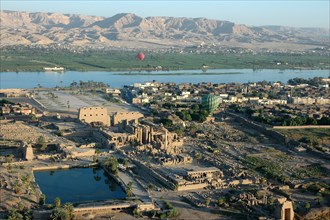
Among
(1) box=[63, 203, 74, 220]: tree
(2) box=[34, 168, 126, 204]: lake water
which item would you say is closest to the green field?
(2) box=[34, 168, 126, 204]: lake water

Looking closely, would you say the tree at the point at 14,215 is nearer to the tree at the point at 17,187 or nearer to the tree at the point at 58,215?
the tree at the point at 58,215

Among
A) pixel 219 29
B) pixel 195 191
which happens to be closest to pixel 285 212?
pixel 195 191

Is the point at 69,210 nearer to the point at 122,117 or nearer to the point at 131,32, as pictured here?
the point at 122,117

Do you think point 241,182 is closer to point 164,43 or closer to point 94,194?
point 94,194

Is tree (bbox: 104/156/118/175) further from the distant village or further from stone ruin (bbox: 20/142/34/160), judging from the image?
stone ruin (bbox: 20/142/34/160)

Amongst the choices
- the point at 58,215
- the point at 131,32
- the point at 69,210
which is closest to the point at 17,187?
the point at 69,210

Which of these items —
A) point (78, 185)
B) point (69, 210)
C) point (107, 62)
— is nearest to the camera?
point (69, 210)

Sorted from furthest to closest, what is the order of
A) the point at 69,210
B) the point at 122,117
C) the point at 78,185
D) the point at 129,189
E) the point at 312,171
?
the point at 122,117, the point at 312,171, the point at 78,185, the point at 129,189, the point at 69,210
